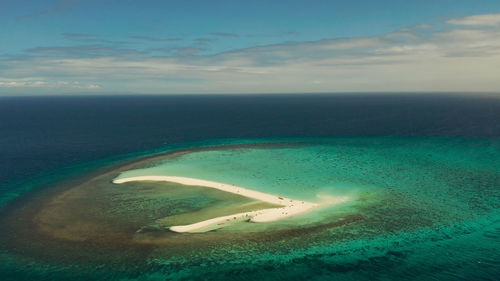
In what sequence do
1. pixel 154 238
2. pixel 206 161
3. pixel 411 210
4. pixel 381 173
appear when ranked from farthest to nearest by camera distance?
pixel 206 161 < pixel 381 173 < pixel 411 210 < pixel 154 238

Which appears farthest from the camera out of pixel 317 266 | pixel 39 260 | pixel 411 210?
pixel 411 210

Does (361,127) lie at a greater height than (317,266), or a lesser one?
greater

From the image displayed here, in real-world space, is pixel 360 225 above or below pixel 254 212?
below

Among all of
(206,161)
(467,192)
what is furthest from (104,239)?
(467,192)

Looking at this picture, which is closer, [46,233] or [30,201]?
[46,233]

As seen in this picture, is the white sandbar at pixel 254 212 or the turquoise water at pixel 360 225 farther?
the white sandbar at pixel 254 212

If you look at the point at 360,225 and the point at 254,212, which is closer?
the point at 360,225

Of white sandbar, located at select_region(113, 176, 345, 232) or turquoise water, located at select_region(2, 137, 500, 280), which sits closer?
turquoise water, located at select_region(2, 137, 500, 280)

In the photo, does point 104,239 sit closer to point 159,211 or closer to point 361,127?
point 159,211
